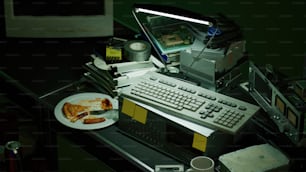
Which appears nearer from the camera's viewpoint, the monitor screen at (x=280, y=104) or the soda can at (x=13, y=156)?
the monitor screen at (x=280, y=104)

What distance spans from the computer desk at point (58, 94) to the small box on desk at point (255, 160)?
0.18 feet

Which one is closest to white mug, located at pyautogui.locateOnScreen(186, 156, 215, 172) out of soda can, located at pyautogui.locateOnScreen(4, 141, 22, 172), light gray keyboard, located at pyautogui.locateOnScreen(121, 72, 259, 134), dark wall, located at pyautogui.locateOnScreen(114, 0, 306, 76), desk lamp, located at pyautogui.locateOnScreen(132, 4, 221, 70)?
light gray keyboard, located at pyautogui.locateOnScreen(121, 72, 259, 134)

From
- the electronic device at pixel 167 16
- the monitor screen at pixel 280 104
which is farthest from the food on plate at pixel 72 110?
the monitor screen at pixel 280 104

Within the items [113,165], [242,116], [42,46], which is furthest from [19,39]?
[242,116]

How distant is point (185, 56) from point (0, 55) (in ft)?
3.41

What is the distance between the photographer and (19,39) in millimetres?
3506

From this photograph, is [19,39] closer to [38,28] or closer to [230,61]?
[38,28]

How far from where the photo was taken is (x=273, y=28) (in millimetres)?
3209

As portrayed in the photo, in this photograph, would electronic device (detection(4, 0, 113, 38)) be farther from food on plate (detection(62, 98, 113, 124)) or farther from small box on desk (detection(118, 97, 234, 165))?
small box on desk (detection(118, 97, 234, 165))

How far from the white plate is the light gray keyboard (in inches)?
5.6

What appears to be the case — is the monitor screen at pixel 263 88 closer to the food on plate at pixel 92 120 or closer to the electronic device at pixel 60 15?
the food on plate at pixel 92 120

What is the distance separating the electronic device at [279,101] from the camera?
94.0 inches

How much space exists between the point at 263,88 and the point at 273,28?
2.09 feet

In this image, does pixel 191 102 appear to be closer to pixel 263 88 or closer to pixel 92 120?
pixel 263 88
